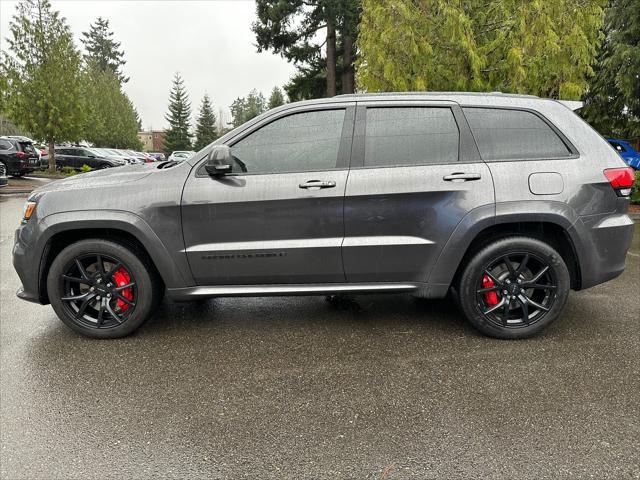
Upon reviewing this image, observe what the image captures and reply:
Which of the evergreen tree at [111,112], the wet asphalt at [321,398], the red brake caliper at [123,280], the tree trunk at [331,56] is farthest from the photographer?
the evergreen tree at [111,112]

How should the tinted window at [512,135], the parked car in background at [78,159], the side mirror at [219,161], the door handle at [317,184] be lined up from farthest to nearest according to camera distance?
1. the parked car in background at [78,159]
2. the tinted window at [512,135]
3. the door handle at [317,184]
4. the side mirror at [219,161]

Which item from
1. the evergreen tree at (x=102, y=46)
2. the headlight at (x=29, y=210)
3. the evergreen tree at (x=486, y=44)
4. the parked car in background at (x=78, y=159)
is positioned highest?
the evergreen tree at (x=102, y=46)

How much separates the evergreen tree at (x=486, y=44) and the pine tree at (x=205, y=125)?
65.5 meters

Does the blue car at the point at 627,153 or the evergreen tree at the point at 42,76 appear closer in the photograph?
the blue car at the point at 627,153

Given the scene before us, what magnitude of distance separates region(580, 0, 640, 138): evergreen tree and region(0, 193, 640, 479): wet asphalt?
12152mm

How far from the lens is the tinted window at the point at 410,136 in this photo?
339cm

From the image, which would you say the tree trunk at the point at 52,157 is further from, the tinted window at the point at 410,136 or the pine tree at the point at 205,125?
the pine tree at the point at 205,125

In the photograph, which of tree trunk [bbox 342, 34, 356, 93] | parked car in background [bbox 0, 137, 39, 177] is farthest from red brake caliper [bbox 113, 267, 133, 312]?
tree trunk [bbox 342, 34, 356, 93]

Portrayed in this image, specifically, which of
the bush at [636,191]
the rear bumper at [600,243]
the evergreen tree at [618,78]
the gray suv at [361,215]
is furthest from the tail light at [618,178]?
the evergreen tree at [618,78]

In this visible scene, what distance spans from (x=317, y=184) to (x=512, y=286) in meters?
1.67

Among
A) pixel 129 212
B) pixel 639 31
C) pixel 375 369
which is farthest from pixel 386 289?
pixel 639 31

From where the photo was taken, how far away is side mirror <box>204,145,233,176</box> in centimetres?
320

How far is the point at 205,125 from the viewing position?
72.3 metres

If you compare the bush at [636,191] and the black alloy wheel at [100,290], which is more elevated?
the bush at [636,191]
